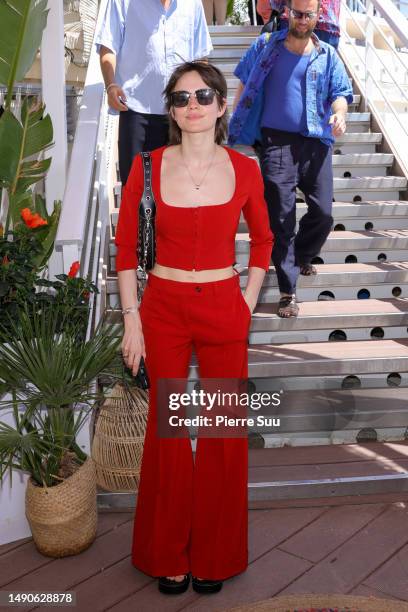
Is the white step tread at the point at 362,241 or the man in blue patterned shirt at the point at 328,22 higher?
the man in blue patterned shirt at the point at 328,22

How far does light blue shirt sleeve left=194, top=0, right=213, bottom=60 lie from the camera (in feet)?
→ 15.3

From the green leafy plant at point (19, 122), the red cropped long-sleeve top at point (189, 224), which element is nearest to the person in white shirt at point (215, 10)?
the green leafy plant at point (19, 122)

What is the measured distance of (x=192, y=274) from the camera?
2895 mm

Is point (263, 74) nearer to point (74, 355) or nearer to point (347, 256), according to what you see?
point (347, 256)

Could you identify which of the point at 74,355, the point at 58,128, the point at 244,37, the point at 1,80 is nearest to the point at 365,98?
the point at 244,37

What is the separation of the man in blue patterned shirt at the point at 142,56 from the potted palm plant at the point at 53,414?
58.4 inches

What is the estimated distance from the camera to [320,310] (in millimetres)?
5090

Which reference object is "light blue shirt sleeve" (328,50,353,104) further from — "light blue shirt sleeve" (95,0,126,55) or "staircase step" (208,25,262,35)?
"staircase step" (208,25,262,35)

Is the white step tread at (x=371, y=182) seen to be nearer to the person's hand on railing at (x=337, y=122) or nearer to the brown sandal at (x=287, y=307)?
the brown sandal at (x=287, y=307)

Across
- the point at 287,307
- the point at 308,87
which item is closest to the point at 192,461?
the point at 287,307

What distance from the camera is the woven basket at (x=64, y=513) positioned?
3.34 meters

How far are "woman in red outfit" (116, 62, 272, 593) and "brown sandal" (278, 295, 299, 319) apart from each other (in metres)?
1.87

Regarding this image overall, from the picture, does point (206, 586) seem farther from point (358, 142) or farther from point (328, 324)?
point (358, 142)

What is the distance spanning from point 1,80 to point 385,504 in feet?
9.72
